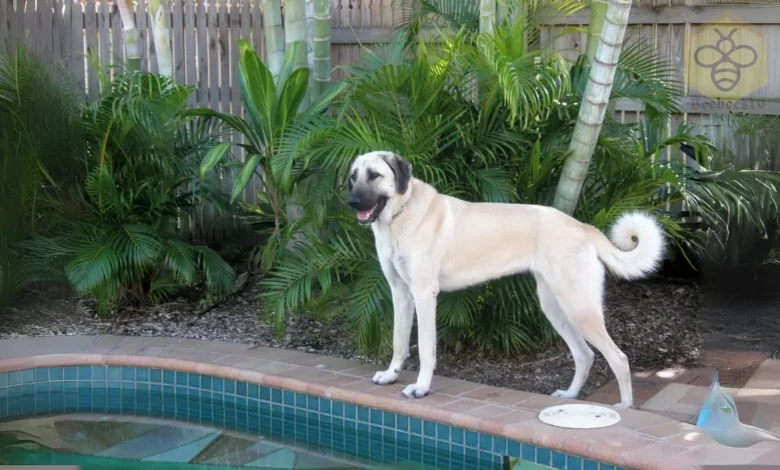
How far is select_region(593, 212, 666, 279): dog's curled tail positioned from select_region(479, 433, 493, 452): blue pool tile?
1.04 metres

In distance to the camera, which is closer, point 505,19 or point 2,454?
point 2,454

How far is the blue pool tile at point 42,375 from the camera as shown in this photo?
16.7 feet

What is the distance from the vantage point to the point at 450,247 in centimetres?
438

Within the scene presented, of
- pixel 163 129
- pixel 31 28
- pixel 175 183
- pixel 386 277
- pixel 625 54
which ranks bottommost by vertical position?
pixel 386 277

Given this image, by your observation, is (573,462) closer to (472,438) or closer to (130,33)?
(472,438)

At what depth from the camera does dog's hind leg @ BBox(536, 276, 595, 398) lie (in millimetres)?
4445

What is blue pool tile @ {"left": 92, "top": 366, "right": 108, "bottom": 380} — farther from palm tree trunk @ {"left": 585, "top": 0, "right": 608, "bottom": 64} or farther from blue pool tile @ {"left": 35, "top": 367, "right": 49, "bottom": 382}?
palm tree trunk @ {"left": 585, "top": 0, "right": 608, "bottom": 64}

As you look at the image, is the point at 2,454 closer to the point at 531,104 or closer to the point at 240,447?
the point at 240,447

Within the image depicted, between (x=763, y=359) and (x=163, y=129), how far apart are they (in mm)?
4178

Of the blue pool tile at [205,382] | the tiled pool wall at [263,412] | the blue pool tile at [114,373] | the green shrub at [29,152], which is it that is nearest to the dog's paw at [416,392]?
the tiled pool wall at [263,412]

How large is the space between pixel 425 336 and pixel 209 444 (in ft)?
4.10

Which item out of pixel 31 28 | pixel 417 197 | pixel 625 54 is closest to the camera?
pixel 417 197

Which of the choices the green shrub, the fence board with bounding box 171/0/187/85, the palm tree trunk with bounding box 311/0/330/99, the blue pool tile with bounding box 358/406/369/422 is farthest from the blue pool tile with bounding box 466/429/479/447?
the fence board with bounding box 171/0/187/85

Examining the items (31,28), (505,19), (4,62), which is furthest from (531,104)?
(31,28)
